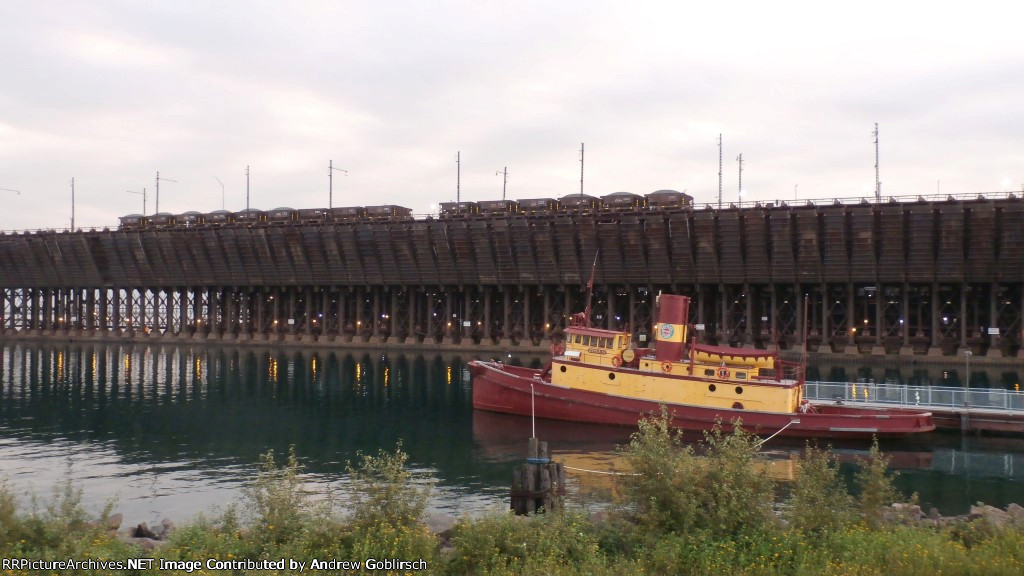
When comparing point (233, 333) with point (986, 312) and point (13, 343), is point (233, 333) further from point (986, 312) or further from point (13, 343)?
point (986, 312)

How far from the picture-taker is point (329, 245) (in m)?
86.8

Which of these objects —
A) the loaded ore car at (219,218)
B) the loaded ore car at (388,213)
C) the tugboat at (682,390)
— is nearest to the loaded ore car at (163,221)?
the loaded ore car at (219,218)

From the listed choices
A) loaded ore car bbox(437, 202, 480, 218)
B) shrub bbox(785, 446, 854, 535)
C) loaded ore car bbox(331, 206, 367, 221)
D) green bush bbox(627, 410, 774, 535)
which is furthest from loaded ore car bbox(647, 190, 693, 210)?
green bush bbox(627, 410, 774, 535)

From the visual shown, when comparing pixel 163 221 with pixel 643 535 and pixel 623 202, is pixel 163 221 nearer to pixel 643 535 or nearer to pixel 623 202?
pixel 623 202

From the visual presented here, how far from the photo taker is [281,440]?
111 ft

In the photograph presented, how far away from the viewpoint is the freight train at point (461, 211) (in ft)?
282

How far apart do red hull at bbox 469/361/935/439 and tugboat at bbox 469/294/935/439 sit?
43mm

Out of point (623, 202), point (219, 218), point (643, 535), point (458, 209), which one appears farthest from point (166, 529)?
point (219, 218)

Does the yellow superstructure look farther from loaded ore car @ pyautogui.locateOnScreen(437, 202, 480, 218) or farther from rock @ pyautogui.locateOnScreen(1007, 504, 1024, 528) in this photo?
loaded ore car @ pyautogui.locateOnScreen(437, 202, 480, 218)

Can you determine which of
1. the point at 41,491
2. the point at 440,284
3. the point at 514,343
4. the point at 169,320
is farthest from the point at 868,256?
the point at 169,320

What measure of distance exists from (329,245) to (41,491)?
63405 mm

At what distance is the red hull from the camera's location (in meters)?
32.2

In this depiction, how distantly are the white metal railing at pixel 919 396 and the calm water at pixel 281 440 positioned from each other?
1.80 m

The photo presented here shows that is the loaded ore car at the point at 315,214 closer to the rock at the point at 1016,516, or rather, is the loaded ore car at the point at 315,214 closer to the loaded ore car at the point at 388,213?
the loaded ore car at the point at 388,213
